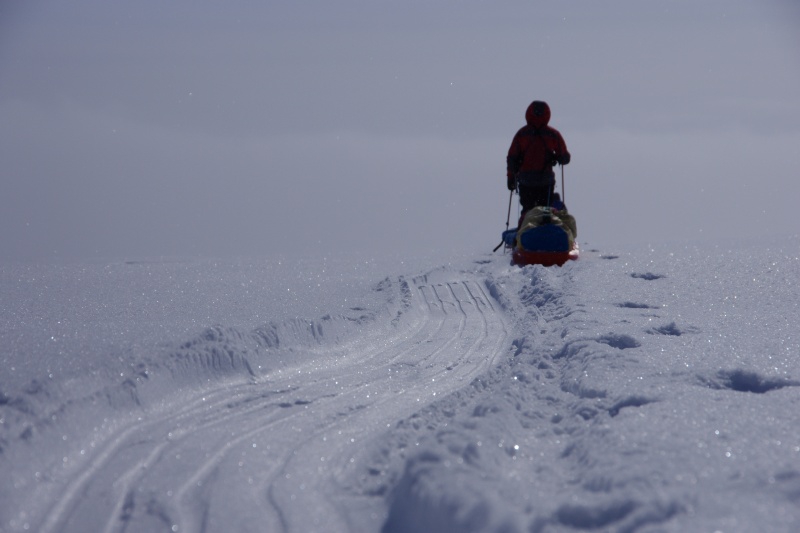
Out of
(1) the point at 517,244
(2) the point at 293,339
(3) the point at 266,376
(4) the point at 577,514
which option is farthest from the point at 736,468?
(1) the point at 517,244

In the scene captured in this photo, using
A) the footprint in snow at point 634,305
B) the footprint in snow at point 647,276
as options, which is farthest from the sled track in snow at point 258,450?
the footprint in snow at point 647,276

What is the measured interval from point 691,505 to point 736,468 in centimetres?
31

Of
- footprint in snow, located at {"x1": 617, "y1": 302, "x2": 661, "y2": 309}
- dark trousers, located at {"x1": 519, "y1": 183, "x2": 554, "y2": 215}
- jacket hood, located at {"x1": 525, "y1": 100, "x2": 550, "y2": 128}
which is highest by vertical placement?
jacket hood, located at {"x1": 525, "y1": 100, "x2": 550, "y2": 128}

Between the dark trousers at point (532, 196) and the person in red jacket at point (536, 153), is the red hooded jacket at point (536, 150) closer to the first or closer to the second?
the person in red jacket at point (536, 153)

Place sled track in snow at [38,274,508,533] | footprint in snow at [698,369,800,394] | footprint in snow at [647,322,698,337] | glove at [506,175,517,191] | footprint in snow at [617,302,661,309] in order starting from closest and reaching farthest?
sled track in snow at [38,274,508,533] < footprint in snow at [698,369,800,394] < footprint in snow at [647,322,698,337] < footprint in snow at [617,302,661,309] < glove at [506,175,517,191]

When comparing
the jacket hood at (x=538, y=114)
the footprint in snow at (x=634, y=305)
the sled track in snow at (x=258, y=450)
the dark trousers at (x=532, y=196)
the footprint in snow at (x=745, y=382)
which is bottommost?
the sled track in snow at (x=258, y=450)

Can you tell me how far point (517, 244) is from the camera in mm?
9086

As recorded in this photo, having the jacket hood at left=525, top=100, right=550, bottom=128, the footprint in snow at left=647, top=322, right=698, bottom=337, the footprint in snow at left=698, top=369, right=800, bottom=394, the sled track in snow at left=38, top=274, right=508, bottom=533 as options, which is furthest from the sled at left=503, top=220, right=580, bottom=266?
the footprint in snow at left=698, top=369, right=800, bottom=394

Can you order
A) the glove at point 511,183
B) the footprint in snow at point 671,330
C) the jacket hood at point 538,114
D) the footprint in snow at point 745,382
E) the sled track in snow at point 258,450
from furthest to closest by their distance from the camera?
the glove at point 511,183, the jacket hood at point 538,114, the footprint in snow at point 671,330, the footprint in snow at point 745,382, the sled track in snow at point 258,450

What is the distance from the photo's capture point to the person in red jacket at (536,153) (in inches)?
416

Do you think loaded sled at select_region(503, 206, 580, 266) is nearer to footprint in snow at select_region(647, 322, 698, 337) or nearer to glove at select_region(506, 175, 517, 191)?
glove at select_region(506, 175, 517, 191)

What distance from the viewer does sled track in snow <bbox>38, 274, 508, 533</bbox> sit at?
2357mm

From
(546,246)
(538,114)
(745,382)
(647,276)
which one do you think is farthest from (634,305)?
(538,114)

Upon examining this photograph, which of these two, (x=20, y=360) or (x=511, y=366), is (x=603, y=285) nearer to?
(x=511, y=366)
